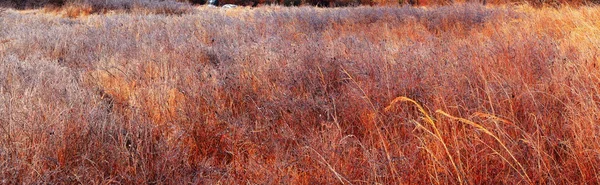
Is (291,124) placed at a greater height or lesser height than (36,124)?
lesser

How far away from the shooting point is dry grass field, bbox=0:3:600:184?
1.83 meters

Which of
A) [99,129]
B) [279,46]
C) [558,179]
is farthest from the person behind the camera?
[279,46]

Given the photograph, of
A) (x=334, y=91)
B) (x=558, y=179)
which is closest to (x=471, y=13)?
(x=334, y=91)

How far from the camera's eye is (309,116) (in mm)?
2695

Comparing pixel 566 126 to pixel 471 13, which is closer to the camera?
pixel 566 126

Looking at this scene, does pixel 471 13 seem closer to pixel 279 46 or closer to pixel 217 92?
pixel 279 46

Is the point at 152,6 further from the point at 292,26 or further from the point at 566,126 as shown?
the point at 566,126

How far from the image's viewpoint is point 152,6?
13086mm

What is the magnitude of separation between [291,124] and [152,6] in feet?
38.6

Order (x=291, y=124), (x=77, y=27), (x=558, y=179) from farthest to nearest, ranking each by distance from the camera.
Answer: (x=77, y=27), (x=291, y=124), (x=558, y=179)

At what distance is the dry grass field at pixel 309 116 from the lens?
6.01 ft

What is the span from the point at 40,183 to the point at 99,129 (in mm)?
537

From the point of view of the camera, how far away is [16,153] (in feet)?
6.15

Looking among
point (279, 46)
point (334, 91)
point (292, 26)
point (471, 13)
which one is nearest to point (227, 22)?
point (292, 26)
